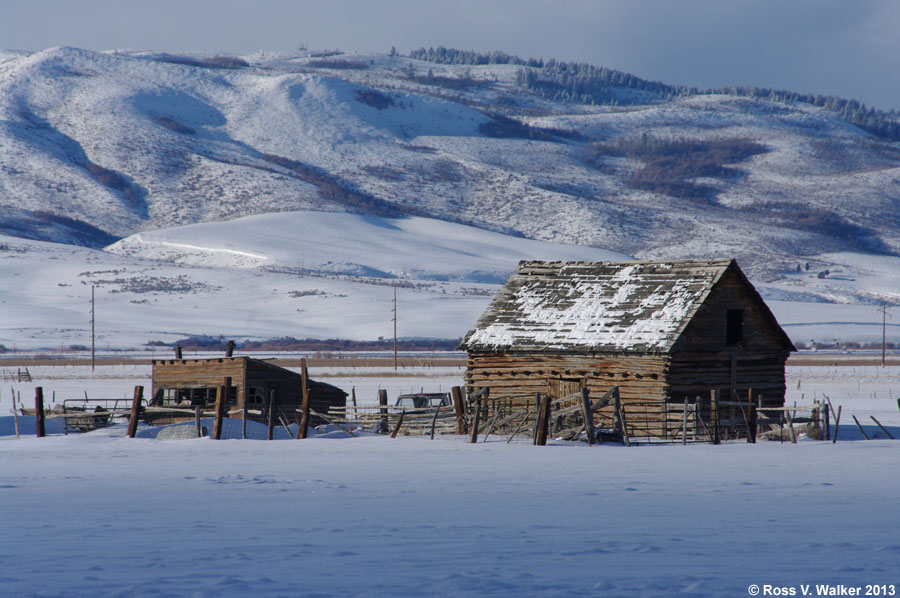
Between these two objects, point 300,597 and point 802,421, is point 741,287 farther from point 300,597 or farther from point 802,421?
point 300,597

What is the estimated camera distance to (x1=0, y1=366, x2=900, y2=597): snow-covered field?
10.2m

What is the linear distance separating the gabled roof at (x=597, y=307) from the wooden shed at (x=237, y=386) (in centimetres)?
537

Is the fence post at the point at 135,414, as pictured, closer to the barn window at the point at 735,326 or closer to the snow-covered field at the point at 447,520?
the snow-covered field at the point at 447,520

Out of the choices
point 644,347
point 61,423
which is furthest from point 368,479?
point 61,423

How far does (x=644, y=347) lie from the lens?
27.6 m

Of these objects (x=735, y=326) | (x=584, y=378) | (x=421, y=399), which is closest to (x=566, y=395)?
(x=584, y=378)

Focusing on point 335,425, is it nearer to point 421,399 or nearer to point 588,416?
point 421,399

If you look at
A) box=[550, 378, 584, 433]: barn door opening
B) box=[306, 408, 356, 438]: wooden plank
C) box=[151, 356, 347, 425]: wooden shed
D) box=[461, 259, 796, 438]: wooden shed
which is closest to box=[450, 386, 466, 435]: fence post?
box=[461, 259, 796, 438]: wooden shed

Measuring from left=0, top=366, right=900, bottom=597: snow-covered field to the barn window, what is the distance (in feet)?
18.9

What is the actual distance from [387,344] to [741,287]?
90.3m

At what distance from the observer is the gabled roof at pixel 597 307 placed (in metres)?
28.3

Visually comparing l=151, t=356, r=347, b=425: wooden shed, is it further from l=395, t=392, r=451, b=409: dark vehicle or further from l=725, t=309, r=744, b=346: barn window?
l=725, t=309, r=744, b=346: barn window

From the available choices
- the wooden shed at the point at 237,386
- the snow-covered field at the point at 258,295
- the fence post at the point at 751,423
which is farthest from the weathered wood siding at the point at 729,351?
the snow-covered field at the point at 258,295

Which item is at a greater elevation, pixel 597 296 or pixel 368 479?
pixel 597 296
